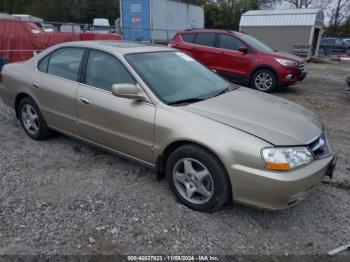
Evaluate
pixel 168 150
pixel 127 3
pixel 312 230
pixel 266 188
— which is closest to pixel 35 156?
pixel 168 150

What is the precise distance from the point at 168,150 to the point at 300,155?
4.05ft

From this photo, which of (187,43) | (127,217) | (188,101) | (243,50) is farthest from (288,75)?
(127,217)

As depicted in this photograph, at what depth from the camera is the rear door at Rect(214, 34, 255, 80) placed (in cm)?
902

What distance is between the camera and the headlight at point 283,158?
267 centimetres

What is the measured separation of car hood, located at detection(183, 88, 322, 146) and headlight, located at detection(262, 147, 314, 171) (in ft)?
0.21

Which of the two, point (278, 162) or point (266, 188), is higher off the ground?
point (278, 162)

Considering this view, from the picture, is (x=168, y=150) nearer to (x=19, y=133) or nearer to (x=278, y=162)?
(x=278, y=162)

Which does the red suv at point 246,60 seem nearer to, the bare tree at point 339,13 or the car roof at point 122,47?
the car roof at point 122,47

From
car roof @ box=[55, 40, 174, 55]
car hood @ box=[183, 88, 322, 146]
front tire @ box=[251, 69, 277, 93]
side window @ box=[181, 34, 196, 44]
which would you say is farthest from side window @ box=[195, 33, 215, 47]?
car hood @ box=[183, 88, 322, 146]

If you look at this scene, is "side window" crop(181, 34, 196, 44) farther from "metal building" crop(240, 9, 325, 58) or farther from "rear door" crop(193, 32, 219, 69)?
"metal building" crop(240, 9, 325, 58)

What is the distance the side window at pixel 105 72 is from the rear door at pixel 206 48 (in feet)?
19.7

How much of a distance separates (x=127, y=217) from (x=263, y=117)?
1.62 metres

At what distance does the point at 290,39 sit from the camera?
2061 centimetres

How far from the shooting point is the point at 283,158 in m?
2.69
